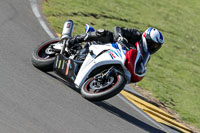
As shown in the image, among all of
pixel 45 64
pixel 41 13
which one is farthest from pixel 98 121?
pixel 41 13

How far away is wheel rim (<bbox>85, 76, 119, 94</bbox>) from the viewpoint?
260 inches

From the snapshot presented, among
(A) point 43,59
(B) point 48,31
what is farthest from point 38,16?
(A) point 43,59

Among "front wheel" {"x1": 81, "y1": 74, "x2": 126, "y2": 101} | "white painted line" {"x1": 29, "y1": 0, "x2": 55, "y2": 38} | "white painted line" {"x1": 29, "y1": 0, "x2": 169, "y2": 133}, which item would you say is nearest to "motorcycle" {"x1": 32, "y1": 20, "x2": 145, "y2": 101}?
"front wheel" {"x1": 81, "y1": 74, "x2": 126, "y2": 101}

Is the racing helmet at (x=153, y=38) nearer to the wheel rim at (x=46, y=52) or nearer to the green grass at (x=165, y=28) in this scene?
the wheel rim at (x=46, y=52)

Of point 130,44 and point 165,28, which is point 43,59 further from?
point 165,28

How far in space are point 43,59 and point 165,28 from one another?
9.44 m

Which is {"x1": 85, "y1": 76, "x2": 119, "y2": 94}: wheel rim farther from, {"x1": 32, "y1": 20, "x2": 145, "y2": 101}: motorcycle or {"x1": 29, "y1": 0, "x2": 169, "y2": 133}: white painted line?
{"x1": 29, "y1": 0, "x2": 169, "y2": 133}: white painted line

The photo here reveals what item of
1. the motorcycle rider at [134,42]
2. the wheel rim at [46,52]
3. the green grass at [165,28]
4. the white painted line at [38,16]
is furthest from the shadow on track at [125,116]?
the white painted line at [38,16]

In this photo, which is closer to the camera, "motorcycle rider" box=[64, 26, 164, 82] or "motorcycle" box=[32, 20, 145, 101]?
Answer: "motorcycle" box=[32, 20, 145, 101]

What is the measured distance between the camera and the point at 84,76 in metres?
6.95

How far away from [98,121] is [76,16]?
728cm

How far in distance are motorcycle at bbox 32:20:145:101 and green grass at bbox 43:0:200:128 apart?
9.18ft

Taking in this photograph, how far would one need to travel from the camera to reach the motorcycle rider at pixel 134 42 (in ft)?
22.2

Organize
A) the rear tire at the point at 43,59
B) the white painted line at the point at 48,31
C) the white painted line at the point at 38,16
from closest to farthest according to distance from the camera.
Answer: the rear tire at the point at 43,59, the white painted line at the point at 48,31, the white painted line at the point at 38,16
